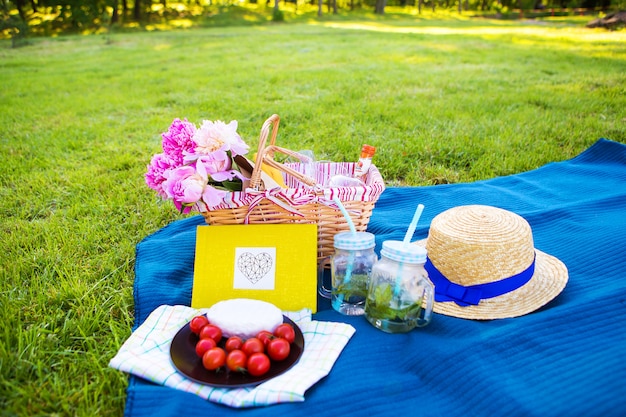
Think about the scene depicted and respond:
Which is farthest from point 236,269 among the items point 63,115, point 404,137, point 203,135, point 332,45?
point 332,45

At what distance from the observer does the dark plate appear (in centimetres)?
150

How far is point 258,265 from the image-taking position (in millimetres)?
2016

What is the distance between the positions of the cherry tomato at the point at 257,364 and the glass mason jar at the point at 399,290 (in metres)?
0.50

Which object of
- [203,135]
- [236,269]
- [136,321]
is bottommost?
[136,321]

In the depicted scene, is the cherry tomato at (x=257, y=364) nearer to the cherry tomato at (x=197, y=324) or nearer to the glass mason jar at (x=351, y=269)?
the cherry tomato at (x=197, y=324)

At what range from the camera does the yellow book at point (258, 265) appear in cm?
199

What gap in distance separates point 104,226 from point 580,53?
9.56m

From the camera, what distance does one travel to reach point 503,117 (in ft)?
16.2

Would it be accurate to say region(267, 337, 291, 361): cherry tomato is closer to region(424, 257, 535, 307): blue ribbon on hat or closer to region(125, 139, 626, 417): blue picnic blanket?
region(125, 139, 626, 417): blue picnic blanket

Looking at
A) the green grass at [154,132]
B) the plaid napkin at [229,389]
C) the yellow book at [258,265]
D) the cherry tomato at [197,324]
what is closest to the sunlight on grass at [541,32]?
the green grass at [154,132]

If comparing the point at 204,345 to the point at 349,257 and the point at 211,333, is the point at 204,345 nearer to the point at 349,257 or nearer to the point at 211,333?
the point at 211,333

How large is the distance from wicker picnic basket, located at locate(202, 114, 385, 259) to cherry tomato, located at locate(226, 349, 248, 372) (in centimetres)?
69

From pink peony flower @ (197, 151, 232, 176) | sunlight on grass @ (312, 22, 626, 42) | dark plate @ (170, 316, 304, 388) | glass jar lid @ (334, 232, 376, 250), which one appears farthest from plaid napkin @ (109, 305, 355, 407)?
sunlight on grass @ (312, 22, 626, 42)

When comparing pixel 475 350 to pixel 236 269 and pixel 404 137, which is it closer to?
pixel 236 269
